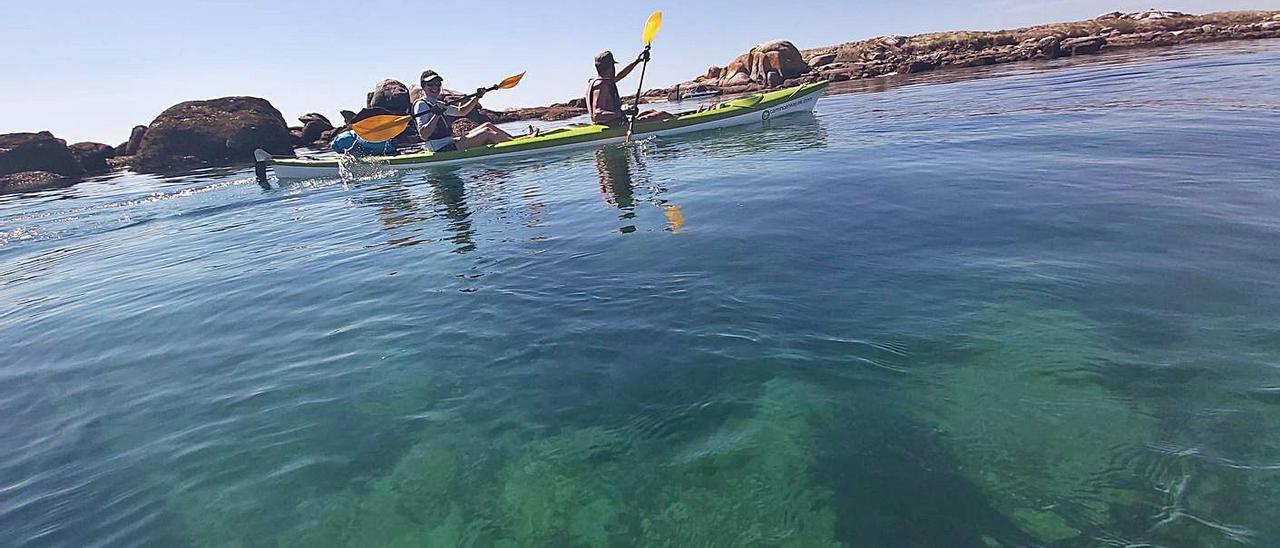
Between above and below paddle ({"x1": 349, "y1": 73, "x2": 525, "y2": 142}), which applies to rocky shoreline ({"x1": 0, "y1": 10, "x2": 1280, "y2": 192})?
above

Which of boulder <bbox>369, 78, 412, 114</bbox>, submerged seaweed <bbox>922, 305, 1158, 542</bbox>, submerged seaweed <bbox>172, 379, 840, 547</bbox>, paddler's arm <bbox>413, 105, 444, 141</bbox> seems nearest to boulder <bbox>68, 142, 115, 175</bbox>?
boulder <bbox>369, 78, 412, 114</bbox>

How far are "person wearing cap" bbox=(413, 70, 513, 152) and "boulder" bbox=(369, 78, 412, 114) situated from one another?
25087 millimetres

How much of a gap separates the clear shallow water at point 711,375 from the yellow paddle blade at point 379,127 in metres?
8.36

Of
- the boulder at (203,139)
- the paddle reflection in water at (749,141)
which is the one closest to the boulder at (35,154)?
the boulder at (203,139)

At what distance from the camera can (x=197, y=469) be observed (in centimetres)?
437

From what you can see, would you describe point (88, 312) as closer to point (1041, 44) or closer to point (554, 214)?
point (554, 214)

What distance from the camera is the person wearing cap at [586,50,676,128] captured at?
18578mm

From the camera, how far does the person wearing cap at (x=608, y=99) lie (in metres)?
18.6

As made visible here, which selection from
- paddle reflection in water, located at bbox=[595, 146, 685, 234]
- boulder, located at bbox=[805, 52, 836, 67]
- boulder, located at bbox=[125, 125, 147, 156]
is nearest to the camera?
paddle reflection in water, located at bbox=[595, 146, 685, 234]

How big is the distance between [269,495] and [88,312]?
687 centimetres

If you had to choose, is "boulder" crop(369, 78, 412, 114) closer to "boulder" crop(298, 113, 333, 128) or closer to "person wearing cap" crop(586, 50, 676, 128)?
"boulder" crop(298, 113, 333, 128)

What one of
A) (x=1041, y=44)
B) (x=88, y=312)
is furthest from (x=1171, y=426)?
(x=1041, y=44)

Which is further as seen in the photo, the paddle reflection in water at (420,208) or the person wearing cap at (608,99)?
the person wearing cap at (608,99)

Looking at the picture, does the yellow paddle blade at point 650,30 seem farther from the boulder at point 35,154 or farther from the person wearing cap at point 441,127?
the boulder at point 35,154
